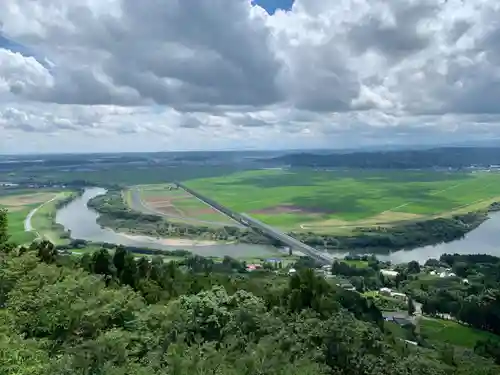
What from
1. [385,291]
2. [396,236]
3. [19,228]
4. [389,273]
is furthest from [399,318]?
[19,228]

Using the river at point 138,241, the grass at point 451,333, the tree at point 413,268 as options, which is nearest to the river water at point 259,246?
the river at point 138,241

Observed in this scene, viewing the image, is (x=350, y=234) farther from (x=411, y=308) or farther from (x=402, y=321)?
(x=402, y=321)

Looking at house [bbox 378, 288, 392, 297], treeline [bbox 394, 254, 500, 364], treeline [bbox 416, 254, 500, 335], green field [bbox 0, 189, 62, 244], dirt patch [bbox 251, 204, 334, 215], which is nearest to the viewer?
treeline [bbox 394, 254, 500, 364]

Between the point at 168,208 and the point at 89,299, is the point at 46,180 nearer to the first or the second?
the point at 168,208

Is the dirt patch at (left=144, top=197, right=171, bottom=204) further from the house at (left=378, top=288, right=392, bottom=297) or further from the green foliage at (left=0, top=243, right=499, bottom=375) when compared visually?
the green foliage at (left=0, top=243, right=499, bottom=375)

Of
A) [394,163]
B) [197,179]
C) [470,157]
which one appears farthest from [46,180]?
[470,157]

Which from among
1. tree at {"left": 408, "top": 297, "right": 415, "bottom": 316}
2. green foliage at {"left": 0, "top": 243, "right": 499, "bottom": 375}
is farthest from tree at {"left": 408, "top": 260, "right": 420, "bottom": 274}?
green foliage at {"left": 0, "top": 243, "right": 499, "bottom": 375}

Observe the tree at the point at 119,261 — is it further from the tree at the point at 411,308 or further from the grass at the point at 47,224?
the grass at the point at 47,224
